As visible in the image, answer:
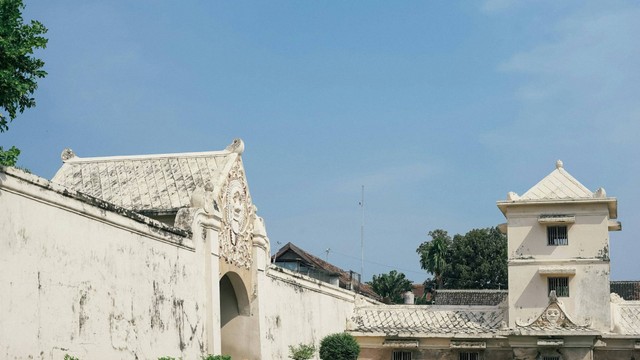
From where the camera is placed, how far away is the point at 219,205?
20.5 metres

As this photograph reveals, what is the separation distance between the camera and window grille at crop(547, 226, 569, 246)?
3173 centimetres

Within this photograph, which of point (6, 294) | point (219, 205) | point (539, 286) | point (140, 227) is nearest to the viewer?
point (6, 294)

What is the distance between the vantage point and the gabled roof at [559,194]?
31500 millimetres

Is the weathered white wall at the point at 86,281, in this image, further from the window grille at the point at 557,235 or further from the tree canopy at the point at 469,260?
the tree canopy at the point at 469,260

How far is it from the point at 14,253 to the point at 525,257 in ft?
72.8

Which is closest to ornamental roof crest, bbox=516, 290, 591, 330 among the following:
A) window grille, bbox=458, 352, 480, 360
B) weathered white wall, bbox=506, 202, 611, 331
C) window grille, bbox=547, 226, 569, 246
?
weathered white wall, bbox=506, 202, 611, 331

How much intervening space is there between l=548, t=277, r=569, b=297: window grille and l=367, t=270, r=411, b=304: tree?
29879 mm

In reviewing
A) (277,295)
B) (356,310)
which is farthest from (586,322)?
(277,295)

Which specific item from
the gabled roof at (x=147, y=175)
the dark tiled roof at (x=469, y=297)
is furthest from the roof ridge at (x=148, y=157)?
the dark tiled roof at (x=469, y=297)

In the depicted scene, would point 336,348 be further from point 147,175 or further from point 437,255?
point 437,255

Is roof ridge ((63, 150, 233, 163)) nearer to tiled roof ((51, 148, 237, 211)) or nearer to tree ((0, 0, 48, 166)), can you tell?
tiled roof ((51, 148, 237, 211))

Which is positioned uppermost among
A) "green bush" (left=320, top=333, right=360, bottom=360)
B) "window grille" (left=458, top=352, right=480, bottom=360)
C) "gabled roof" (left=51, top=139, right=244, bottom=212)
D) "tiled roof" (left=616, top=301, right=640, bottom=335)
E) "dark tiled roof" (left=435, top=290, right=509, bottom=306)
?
"gabled roof" (left=51, top=139, right=244, bottom=212)

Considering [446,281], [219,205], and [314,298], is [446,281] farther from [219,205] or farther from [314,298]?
[219,205]

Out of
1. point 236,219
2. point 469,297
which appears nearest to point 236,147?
point 236,219
